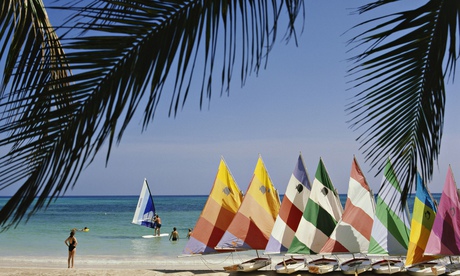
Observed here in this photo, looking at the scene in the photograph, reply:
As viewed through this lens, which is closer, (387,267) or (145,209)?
(387,267)

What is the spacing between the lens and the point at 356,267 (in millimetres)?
13078

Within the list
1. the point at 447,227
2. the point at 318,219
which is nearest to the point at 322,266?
the point at 318,219

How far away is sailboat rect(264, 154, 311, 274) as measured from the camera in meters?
13.7

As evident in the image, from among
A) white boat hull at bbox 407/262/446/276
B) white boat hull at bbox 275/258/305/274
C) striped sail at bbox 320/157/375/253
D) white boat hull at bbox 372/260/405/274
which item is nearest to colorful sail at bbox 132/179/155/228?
white boat hull at bbox 275/258/305/274

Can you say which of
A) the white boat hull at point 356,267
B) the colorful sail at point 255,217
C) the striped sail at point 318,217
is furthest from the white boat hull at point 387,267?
the colorful sail at point 255,217

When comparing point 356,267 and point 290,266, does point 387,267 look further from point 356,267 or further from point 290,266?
point 290,266

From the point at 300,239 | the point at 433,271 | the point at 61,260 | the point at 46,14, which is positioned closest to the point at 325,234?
the point at 300,239

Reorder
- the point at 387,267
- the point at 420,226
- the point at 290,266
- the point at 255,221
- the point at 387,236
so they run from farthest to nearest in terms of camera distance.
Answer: the point at 255,221
the point at 290,266
the point at 387,236
the point at 387,267
the point at 420,226

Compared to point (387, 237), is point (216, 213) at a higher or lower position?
higher

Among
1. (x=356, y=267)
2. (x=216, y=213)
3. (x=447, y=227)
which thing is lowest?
(x=356, y=267)

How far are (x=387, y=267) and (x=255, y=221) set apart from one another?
11.5 feet

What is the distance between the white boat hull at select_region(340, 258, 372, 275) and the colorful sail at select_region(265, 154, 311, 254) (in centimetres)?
155

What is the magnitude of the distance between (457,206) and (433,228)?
0.72m

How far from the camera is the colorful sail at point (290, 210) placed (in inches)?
545
